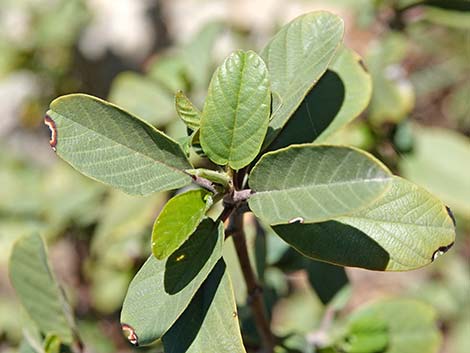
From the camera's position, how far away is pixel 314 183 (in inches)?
30.9

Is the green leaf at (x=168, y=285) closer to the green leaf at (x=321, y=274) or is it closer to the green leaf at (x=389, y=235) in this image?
the green leaf at (x=389, y=235)

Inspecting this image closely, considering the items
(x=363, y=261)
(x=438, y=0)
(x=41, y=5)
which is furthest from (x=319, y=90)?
(x=41, y=5)

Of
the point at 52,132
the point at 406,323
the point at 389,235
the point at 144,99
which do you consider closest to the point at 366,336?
the point at 406,323

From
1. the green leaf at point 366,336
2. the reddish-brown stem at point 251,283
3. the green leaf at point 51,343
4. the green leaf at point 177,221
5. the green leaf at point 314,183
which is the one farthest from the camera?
the green leaf at point 366,336

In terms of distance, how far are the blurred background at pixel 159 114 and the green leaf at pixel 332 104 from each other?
0.46m

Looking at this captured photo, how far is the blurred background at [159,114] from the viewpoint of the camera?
1.74 meters

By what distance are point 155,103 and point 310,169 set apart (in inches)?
39.8

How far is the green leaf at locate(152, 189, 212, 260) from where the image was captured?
2.75ft

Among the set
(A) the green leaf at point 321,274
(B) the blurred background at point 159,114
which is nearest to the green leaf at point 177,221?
(A) the green leaf at point 321,274

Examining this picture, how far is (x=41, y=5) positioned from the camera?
2820 millimetres

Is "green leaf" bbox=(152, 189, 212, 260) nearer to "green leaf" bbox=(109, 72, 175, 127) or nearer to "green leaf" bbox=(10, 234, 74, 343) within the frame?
"green leaf" bbox=(10, 234, 74, 343)

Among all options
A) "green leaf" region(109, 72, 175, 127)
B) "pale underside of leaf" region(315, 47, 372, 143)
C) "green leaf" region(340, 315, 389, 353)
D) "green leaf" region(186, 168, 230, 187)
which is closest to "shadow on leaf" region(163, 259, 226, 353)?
"green leaf" region(186, 168, 230, 187)

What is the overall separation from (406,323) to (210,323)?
58 cm

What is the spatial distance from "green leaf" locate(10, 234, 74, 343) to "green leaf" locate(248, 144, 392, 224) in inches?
18.5
